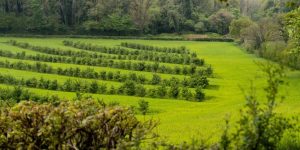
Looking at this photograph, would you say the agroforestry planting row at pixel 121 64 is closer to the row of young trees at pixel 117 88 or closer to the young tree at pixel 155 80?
the young tree at pixel 155 80

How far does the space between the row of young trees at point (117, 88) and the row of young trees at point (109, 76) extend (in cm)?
181

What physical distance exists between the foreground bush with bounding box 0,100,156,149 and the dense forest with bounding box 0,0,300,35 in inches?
2870

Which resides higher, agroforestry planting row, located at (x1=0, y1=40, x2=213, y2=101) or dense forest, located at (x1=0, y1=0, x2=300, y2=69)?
dense forest, located at (x1=0, y1=0, x2=300, y2=69)

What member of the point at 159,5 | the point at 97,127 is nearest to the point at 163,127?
the point at 97,127

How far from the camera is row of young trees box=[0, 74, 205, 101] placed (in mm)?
31544

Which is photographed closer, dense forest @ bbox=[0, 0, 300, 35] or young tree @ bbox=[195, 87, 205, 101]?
young tree @ bbox=[195, 87, 205, 101]

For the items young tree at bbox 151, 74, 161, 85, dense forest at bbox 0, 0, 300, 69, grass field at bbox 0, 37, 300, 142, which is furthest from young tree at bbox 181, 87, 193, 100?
dense forest at bbox 0, 0, 300, 69

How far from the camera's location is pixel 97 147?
7.10 meters

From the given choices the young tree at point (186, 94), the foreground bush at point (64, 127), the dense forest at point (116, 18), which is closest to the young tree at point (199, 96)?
the young tree at point (186, 94)

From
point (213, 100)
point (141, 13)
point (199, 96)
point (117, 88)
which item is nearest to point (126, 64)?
point (117, 88)

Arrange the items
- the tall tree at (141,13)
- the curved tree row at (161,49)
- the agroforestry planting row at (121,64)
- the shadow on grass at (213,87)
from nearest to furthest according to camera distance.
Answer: the shadow on grass at (213,87), the agroforestry planting row at (121,64), the curved tree row at (161,49), the tall tree at (141,13)

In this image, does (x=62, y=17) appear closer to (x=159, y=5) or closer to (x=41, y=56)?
(x=159, y=5)

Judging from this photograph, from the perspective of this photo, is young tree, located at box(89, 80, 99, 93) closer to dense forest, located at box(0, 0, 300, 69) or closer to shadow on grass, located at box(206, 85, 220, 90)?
shadow on grass, located at box(206, 85, 220, 90)

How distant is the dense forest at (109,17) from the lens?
8131cm
